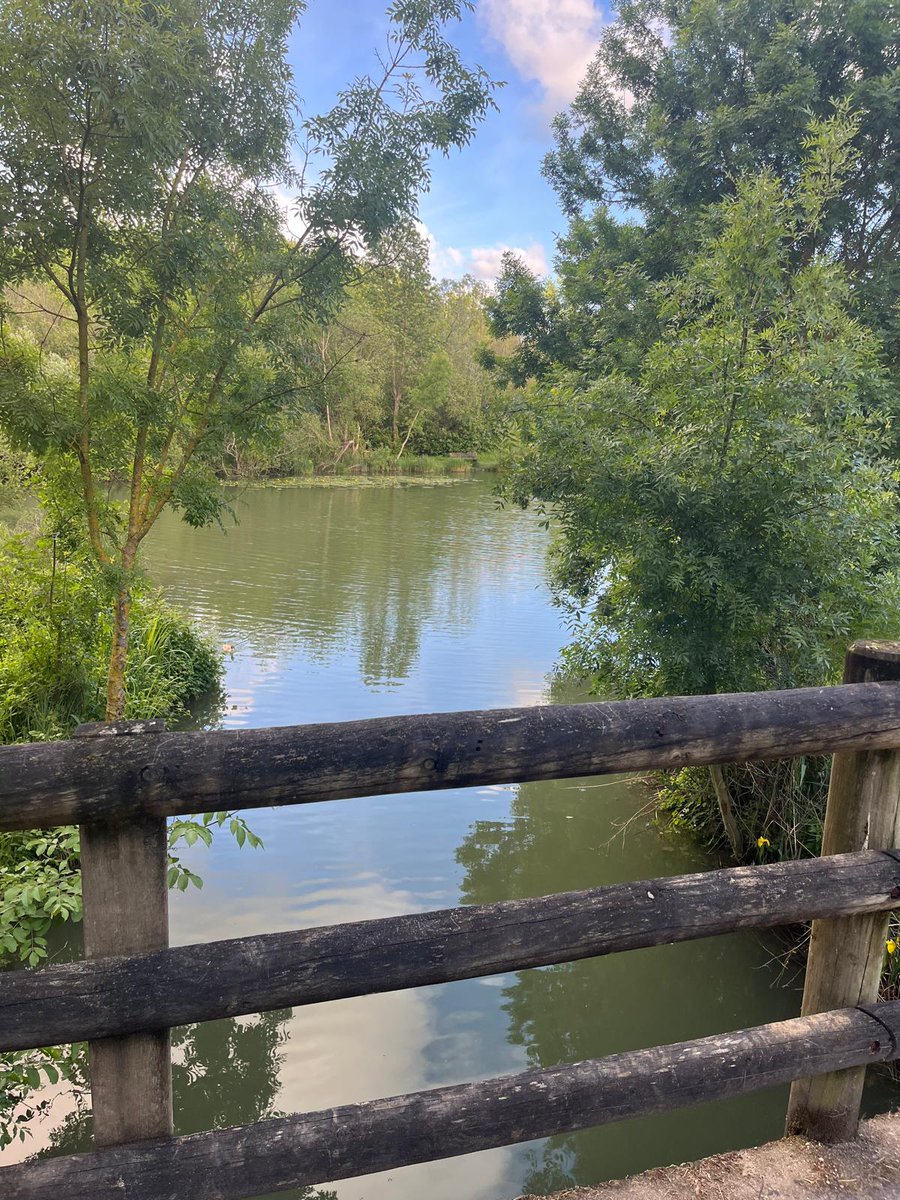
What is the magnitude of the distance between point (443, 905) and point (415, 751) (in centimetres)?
444

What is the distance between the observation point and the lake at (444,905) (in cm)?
371

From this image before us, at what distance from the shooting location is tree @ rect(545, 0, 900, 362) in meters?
9.53

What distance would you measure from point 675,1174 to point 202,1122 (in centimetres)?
252

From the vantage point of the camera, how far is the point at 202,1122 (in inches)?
150

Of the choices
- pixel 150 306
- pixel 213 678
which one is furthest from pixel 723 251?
pixel 213 678

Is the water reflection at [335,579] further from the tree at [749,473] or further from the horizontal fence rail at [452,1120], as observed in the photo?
the horizontal fence rail at [452,1120]

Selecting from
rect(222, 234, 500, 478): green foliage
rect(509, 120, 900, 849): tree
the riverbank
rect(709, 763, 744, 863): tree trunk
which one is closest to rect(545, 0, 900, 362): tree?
rect(509, 120, 900, 849): tree

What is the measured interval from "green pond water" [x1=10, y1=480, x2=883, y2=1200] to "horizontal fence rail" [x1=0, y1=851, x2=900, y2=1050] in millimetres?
2182

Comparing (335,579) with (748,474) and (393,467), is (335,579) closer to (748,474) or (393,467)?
(748,474)

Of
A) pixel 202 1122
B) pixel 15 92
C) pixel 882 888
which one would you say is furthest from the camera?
pixel 15 92

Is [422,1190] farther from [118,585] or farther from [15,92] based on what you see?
[15,92]

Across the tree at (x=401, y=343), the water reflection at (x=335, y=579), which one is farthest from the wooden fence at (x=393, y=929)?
the tree at (x=401, y=343)

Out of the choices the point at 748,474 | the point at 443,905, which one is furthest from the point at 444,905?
the point at 748,474

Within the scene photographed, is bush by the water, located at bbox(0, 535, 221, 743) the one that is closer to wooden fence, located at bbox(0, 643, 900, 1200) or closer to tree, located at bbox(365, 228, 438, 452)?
wooden fence, located at bbox(0, 643, 900, 1200)
